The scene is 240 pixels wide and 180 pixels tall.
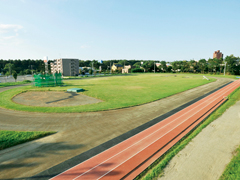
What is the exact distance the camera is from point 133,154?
804 centimetres

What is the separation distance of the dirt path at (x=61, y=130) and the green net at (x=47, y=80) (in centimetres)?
2005

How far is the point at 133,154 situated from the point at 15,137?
8.32m

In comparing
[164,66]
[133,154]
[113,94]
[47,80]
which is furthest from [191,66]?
[133,154]

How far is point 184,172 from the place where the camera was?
6.80m

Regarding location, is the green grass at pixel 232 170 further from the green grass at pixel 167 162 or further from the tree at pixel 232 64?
the tree at pixel 232 64

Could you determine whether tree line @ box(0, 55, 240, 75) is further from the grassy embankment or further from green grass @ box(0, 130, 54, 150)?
the grassy embankment

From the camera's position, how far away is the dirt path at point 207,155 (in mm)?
6676

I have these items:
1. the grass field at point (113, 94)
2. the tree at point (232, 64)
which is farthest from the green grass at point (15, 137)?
the tree at point (232, 64)

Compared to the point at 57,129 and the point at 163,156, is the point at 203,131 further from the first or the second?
the point at 57,129

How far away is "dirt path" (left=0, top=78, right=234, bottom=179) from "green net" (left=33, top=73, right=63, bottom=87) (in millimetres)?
20053

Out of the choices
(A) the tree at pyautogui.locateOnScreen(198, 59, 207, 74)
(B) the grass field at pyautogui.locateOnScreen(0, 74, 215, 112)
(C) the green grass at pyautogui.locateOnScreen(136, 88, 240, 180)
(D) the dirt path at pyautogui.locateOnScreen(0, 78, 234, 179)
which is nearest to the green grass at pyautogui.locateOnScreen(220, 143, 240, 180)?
(C) the green grass at pyautogui.locateOnScreen(136, 88, 240, 180)

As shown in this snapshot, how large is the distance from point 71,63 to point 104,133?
310 feet

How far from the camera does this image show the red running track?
6.60 m

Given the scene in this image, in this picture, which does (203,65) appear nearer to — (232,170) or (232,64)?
(232,64)
